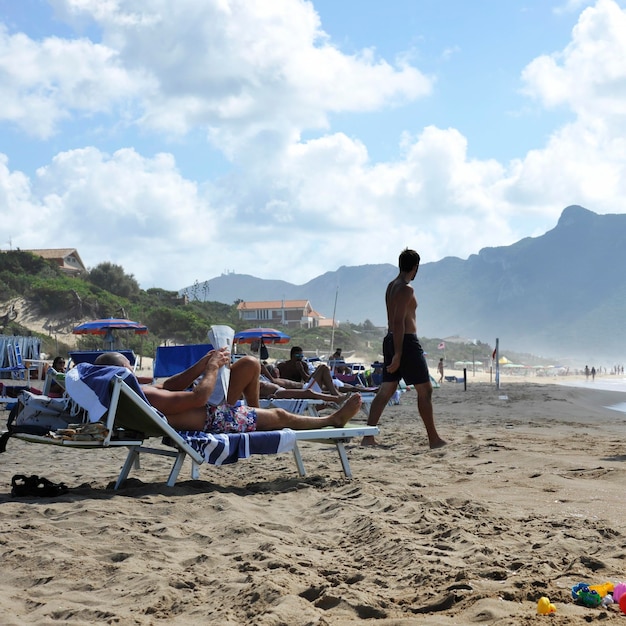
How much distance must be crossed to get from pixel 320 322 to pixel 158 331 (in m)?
52.2

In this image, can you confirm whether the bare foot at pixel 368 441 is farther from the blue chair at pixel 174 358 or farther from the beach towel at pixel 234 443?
the blue chair at pixel 174 358

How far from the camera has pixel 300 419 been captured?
4688 mm

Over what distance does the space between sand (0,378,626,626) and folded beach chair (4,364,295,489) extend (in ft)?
0.71

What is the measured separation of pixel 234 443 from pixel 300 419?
544mm

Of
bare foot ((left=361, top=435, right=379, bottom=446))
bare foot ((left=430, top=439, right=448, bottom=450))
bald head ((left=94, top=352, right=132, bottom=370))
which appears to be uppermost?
bald head ((left=94, top=352, right=132, bottom=370))

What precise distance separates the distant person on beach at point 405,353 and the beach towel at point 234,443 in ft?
5.92

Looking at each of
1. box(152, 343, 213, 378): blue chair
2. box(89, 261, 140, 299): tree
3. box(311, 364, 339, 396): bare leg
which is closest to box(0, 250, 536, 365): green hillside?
box(89, 261, 140, 299): tree

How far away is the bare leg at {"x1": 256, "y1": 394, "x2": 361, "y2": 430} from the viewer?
462 cm

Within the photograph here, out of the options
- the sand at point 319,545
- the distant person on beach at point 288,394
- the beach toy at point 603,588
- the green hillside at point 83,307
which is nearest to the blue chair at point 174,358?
the distant person on beach at point 288,394

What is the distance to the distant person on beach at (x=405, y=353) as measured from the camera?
239 inches

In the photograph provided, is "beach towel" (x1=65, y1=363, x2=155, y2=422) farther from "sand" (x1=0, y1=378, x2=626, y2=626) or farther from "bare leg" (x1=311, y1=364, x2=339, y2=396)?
"bare leg" (x1=311, y1=364, x2=339, y2=396)

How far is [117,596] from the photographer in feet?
8.09

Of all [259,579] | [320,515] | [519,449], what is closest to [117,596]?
[259,579]

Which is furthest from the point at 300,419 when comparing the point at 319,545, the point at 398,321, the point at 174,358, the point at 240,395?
the point at 174,358
